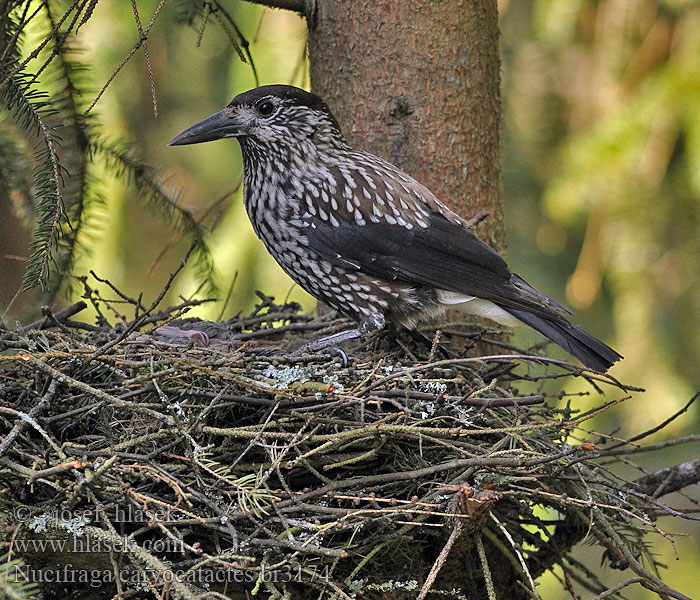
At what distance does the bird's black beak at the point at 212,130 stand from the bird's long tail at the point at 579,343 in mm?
1298

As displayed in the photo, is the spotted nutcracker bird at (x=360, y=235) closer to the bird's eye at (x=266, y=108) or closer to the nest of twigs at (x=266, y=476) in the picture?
the bird's eye at (x=266, y=108)

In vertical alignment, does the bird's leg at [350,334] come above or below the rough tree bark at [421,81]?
below

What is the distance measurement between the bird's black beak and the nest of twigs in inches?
35.7

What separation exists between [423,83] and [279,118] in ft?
1.92

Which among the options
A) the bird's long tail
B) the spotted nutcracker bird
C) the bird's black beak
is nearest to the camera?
the bird's long tail

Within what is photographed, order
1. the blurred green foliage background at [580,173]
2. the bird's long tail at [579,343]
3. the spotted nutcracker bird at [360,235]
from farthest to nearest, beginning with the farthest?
the blurred green foliage background at [580,173]
the spotted nutcracker bird at [360,235]
the bird's long tail at [579,343]

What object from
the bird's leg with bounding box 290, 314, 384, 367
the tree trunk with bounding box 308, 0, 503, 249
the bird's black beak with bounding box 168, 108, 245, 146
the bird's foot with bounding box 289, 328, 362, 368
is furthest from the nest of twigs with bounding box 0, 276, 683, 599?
the tree trunk with bounding box 308, 0, 503, 249

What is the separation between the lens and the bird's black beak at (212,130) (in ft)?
10.8

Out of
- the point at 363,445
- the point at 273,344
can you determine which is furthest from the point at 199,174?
the point at 363,445

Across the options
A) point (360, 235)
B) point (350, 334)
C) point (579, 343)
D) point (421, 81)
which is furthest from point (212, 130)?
point (579, 343)

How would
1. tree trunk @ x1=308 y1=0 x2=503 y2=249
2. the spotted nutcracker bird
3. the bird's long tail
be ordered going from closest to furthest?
the bird's long tail, the spotted nutcracker bird, tree trunk @ x1=308 y1=0 x2=503 y2=249

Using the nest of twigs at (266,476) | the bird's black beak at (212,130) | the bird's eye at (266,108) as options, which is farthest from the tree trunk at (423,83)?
the nest of twigs at (266,476)

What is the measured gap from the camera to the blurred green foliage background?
431cm

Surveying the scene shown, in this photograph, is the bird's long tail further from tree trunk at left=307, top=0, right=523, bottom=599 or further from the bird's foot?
the bird's foot
